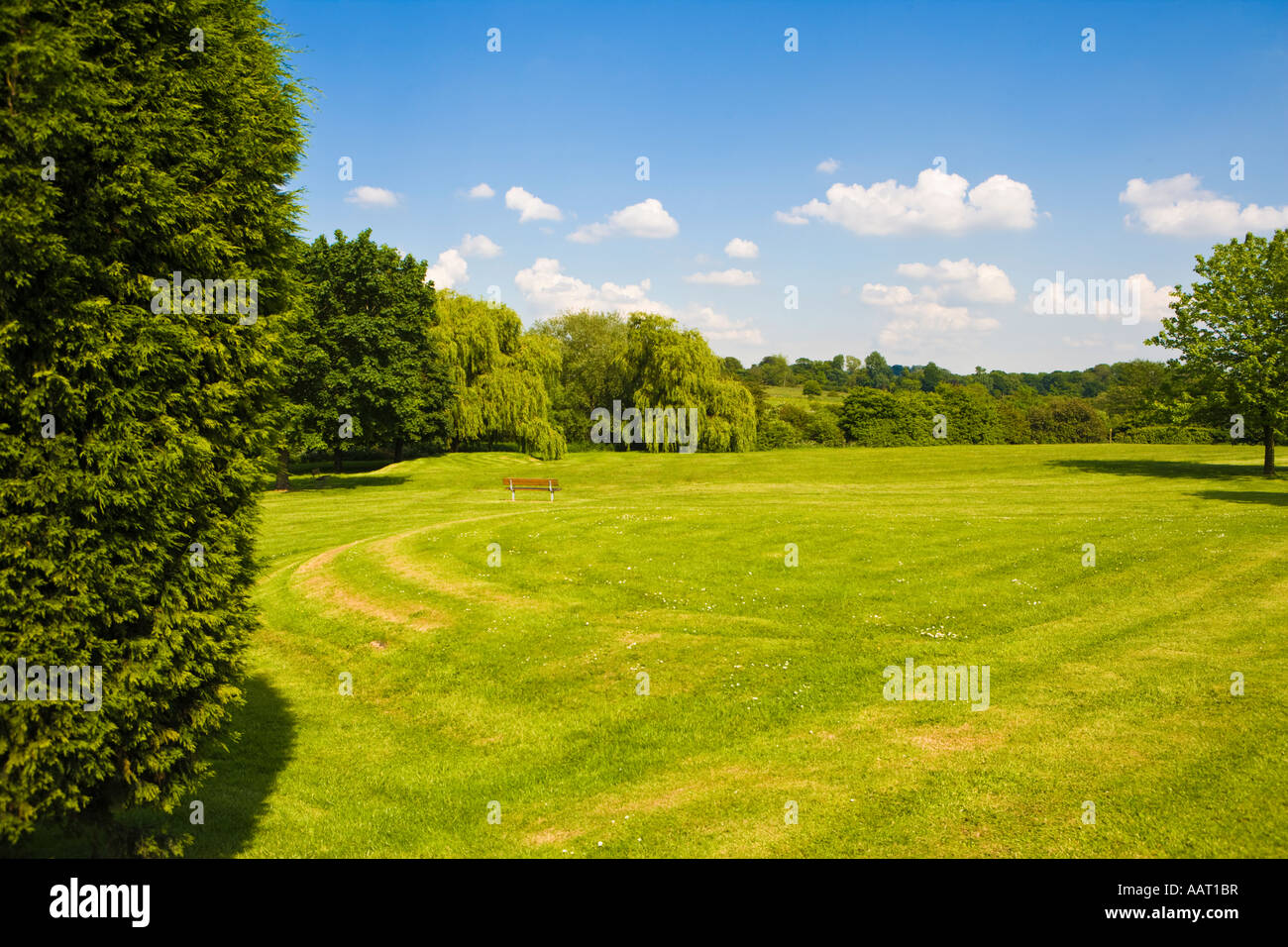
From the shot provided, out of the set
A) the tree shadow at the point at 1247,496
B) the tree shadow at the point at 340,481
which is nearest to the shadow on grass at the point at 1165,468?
the tree shadow at the point at 1247,496

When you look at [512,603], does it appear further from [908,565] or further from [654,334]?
[654,334]

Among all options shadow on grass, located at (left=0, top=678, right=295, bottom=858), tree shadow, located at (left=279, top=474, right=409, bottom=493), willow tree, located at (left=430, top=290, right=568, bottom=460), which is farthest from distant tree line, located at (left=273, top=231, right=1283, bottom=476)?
shadow on grass, located at (left=0, top=678, right=295, bottom=858)

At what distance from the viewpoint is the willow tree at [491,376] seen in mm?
63375

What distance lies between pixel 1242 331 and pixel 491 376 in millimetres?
52740

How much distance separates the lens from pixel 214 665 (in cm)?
917

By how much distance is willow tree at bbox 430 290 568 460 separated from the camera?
63.4 m

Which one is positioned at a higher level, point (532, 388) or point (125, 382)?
point (532, 388)

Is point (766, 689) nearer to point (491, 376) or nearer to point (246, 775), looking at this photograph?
point (246, 775)

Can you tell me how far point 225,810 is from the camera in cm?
1115

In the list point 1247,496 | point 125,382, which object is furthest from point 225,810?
point 1247,496

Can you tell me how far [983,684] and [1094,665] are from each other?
2399 millimetres

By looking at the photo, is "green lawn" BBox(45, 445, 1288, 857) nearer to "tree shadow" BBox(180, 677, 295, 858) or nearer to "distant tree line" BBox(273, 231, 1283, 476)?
"tree shadow" BBox(180, 677, 295, 858)

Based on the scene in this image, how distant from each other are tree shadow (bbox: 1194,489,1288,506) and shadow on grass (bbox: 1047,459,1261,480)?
28.0ft
